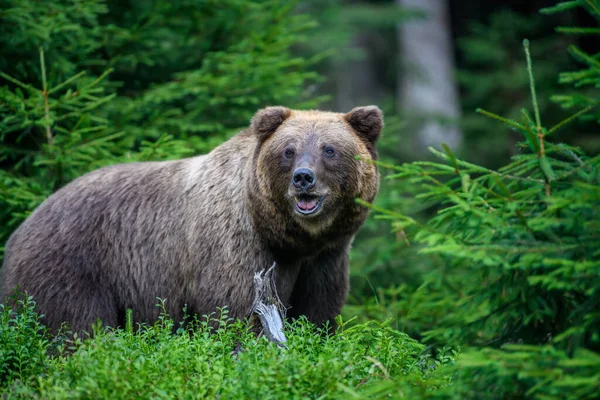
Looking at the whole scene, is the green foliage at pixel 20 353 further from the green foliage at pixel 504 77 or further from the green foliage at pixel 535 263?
the green foliage at pixel 504 77

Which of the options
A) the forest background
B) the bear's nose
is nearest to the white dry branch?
the bear's nose

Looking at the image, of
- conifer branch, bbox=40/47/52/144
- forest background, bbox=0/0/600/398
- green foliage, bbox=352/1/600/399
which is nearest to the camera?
green foliage, bbox=352/1/600/399

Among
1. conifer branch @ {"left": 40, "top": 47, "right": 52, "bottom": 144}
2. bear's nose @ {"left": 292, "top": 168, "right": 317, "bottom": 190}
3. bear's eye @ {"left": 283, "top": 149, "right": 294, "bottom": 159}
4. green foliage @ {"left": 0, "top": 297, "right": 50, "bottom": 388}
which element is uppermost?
conifer branch @ {"left": 40, "top": 47, "right": 52, "bottom": 144}

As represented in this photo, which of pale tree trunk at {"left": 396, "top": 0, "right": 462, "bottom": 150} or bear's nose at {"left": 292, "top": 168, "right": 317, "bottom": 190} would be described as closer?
bear's nose at {"left": 292, "top": 168, "right": 317, "bottom": 190}

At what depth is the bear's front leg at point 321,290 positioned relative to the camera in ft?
23.1

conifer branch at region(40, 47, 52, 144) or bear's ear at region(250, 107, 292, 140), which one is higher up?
conifer branch at region(40, 47, 52, 144)

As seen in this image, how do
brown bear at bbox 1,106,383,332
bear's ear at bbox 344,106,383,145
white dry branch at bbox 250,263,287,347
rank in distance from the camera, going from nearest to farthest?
1. white dry branch at bbox 250,263,287,347
2. brown bear at bbox 1,106,383,332
3. bear's ear at bbox 344,106,383,145

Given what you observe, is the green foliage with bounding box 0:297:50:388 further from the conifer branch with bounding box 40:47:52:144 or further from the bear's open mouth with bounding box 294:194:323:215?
the conifer branch with bounding box 40:47:52:144

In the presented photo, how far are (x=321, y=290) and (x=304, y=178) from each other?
1.30m

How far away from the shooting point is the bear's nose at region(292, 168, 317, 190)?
6305 millimetres

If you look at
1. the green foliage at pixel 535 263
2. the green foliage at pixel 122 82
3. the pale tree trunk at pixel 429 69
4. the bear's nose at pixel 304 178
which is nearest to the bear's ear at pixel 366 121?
the bear's nose at pixel 304 178

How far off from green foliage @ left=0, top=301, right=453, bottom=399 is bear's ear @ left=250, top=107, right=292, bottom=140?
2172 mm

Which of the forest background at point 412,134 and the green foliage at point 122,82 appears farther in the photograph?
the green foliage at point 122,82

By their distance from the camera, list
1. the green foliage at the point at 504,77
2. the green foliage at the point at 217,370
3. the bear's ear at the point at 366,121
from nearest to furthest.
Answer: the green foliage at the point at 217,370, the bear's ear at the point at 366,121, the green foliage at the point at 504,77
